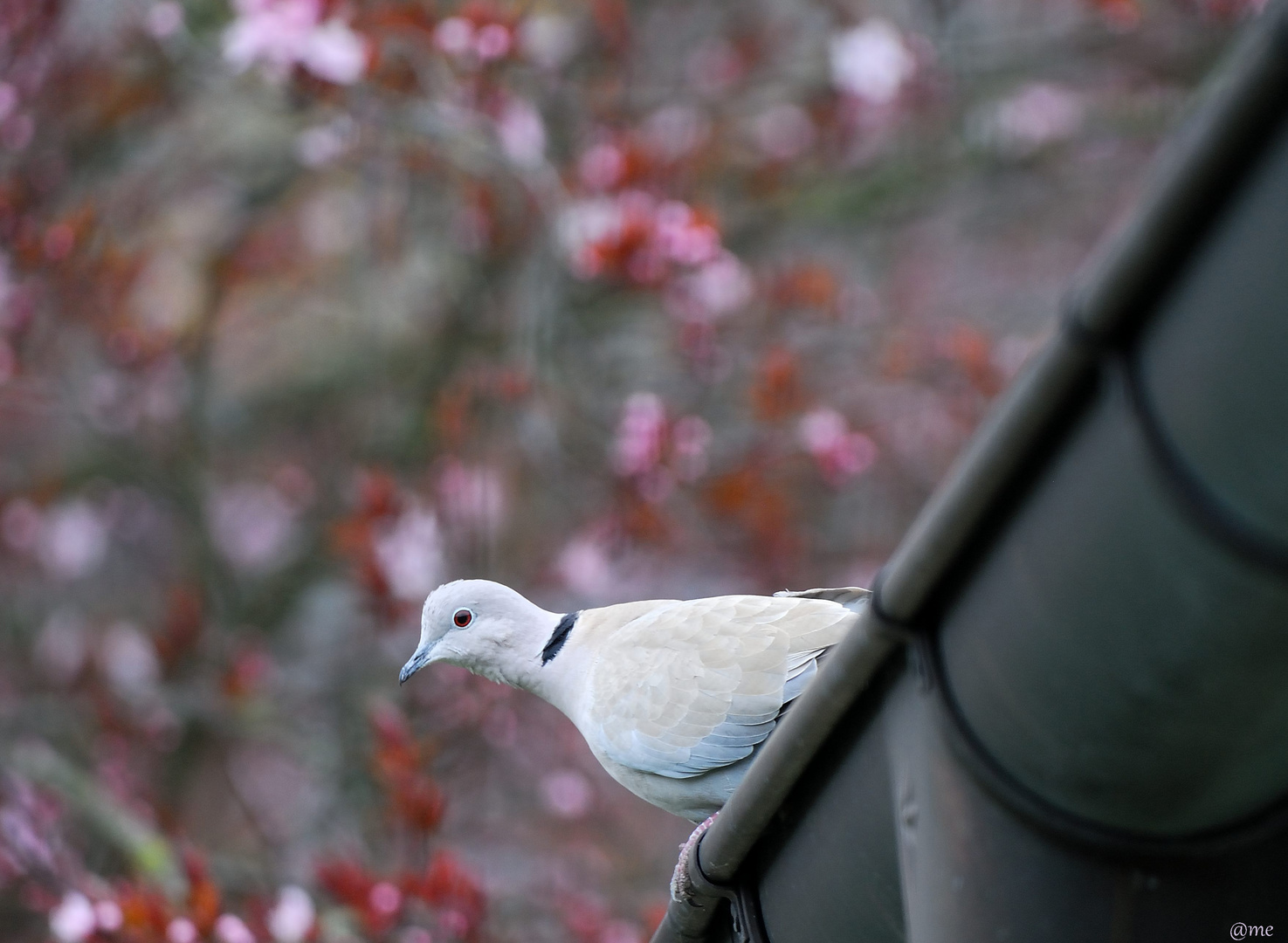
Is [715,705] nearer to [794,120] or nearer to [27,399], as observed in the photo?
[27,399]

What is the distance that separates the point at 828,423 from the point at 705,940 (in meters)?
3.05

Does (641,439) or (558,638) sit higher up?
(558,638)

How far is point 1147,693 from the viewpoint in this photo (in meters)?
0.91

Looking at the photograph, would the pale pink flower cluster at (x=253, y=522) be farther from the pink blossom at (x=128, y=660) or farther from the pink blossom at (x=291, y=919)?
the pink blossom at (x=291, y=919)

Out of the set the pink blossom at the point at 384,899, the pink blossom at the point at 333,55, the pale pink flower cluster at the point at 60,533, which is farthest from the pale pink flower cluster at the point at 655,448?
the pale pink flower cluster at the point at 60,533

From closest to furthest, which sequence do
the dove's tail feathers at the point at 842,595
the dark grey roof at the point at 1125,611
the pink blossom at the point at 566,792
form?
the dark grey roof at the point at 1125,611 → the dove's tail feathers at the point at 842,595 → the pink blossom at the point at 566,792

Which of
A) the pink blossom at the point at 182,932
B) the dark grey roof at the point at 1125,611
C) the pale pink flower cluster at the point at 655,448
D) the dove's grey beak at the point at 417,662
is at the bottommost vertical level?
the pink blossom at the point at 182,932

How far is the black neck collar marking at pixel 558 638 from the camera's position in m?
2.34

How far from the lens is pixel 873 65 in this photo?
15.9ft

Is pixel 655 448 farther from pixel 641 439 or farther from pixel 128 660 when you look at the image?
pixel 128 660

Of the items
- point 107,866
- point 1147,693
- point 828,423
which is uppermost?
point 1147,693

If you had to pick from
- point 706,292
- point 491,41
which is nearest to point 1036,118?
point 706,292

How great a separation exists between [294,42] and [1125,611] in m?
3.53

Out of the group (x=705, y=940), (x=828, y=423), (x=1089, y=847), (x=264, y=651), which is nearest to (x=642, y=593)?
(x=828, y=423)
